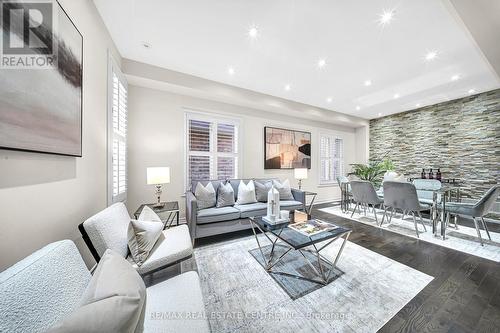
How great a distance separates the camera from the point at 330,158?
5.53 metres

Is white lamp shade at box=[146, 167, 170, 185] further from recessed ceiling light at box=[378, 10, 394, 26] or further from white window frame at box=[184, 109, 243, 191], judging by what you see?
recessed ceiling light at box=[378, 10, 394, 26]

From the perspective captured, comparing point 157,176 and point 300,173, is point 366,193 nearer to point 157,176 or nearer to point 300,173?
point 300,173

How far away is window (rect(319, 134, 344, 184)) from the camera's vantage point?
5355 mm

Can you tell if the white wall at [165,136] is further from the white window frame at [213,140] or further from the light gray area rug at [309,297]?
the light gray area rug at [309,297]

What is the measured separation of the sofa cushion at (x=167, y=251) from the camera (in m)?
1.39

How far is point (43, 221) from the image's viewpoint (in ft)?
3.58

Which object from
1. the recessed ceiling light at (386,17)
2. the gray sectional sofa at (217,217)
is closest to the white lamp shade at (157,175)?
the gray sectional sofa at (217,217)

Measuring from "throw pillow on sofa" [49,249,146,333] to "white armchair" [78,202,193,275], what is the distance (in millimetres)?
698

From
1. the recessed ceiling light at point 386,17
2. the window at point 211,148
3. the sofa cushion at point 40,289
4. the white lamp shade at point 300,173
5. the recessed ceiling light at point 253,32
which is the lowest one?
the sofa cushion at point 40,289

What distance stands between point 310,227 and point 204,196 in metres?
1.76

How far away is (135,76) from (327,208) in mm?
5156

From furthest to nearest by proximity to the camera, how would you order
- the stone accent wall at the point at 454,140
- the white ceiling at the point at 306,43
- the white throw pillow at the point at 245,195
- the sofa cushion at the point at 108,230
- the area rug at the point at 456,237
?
the stone accent wall at the point at 454,140 < the white throw pillow at the point at 245,195 < the area rug at the point at 456,237 < the white ceiling at the point at 306,43 < the sofa cushion at the point at 108,230

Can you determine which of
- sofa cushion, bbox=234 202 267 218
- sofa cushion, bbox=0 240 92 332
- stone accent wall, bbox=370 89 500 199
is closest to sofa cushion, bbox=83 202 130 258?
sofa cushion, bbox=0 240 92 332

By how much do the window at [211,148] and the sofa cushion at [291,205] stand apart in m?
1.27
